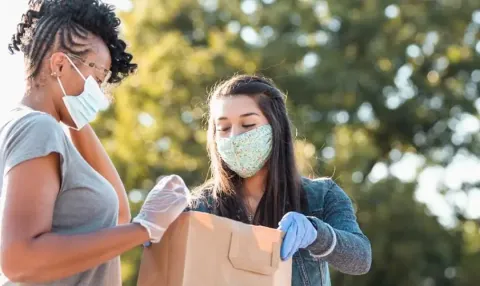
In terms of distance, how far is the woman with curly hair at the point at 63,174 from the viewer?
8.21 ft

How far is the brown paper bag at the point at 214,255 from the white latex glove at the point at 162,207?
2.0 inches

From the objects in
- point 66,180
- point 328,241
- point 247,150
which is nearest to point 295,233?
point 328,241

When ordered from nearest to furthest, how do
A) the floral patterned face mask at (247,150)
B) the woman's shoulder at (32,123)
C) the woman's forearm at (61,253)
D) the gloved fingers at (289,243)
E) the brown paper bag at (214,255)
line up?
the woman's forearm at (61,253) → the woman's shoulder at (32,123) → the brown paper bag at (214,255) → the gloved fingers at (289,243) → the floral patterned face mask at (247,150)

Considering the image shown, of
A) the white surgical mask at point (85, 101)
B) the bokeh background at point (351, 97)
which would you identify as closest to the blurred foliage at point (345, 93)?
the bokeh background at point (351, 97)

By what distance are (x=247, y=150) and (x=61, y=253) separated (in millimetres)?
947

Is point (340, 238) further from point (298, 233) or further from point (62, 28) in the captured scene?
point (62, 28)

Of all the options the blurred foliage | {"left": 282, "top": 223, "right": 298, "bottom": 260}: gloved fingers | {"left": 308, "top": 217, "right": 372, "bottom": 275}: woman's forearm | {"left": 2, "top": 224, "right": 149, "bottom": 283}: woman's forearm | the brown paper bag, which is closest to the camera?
{"left": 2, "top": 224, "right": 149, "bottom": 283}: woman's forearm

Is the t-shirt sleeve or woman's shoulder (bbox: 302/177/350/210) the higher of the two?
woman's shoulder (bbox: 302/177/350/210)

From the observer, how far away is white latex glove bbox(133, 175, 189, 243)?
8.71 ft

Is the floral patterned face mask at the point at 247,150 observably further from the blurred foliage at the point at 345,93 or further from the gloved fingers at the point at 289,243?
the blurred foliage at the point at 345,93

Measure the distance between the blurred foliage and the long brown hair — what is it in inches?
332

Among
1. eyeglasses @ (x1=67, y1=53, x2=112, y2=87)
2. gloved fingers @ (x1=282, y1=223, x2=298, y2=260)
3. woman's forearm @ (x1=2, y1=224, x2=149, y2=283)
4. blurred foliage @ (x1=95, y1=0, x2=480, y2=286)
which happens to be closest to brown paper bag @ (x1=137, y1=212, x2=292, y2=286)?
gloved fingers @ (x1=282, y1=223, x2=298, y2=260)

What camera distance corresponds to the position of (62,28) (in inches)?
110

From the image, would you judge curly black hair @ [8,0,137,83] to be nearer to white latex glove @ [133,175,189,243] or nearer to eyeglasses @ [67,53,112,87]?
eyeglasses @ [67,53,112,87]
